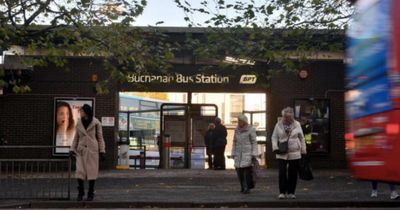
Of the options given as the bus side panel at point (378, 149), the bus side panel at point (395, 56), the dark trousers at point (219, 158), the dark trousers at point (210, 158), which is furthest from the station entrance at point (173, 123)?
the bus side panel at point (395, 56)

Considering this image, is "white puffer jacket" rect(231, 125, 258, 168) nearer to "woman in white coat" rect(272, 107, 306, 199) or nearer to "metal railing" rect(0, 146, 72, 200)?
"woman in white coat" rect(272, 107, 306, 199)

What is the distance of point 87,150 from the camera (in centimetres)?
1311

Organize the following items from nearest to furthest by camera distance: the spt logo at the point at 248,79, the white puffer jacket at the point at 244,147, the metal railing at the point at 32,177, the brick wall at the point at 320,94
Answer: the metal railing at the point at 32,177, the white puffer jacket at the point at 244,147, the brick wall at the point at 320,94, the spt logo at the point at 248,79

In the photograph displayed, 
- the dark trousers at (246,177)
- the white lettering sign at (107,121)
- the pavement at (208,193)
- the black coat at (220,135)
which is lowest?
the pavement at (208,193)

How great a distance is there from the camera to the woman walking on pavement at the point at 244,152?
14461 millimetres

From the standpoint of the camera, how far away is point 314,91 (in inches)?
908

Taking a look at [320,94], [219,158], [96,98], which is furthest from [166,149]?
[320,94]

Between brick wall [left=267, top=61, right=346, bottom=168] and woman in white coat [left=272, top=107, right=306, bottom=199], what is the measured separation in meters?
9.51

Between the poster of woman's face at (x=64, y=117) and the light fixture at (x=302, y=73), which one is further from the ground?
the light fixture at (x=302, y=73)

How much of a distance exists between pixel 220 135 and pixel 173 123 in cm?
218

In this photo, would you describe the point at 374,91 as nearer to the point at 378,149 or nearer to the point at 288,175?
the point at 378,149

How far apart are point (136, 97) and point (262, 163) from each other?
5.14 metres

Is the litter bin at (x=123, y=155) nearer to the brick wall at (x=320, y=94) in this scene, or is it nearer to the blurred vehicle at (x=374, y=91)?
the brick wall at (x=320, y=94)

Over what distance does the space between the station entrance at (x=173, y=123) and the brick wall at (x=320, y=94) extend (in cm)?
56
